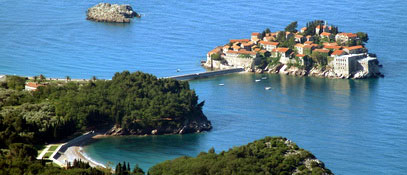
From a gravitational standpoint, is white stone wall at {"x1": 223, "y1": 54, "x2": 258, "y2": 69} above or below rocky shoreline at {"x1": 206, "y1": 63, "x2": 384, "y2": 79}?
above

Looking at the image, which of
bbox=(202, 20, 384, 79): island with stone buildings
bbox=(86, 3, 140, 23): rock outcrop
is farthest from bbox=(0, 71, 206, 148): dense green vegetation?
bbox=(86, 3, 140, 23): rock outcrop

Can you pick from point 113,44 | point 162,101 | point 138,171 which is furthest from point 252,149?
point 113,44

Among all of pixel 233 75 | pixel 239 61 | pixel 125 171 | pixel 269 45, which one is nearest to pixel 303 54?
pixel 269 45

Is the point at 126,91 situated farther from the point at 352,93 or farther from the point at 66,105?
the point at 352,93

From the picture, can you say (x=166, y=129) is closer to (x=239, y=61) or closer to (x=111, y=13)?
(x=239, y=61)

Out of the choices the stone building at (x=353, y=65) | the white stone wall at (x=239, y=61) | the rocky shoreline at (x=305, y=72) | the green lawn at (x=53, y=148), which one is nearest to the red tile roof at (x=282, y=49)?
the rocky shoreline at (x=305, y=72)

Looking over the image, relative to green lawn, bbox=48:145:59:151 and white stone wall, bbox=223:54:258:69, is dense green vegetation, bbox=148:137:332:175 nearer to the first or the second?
green lawn, bbox=48:145:59:151
